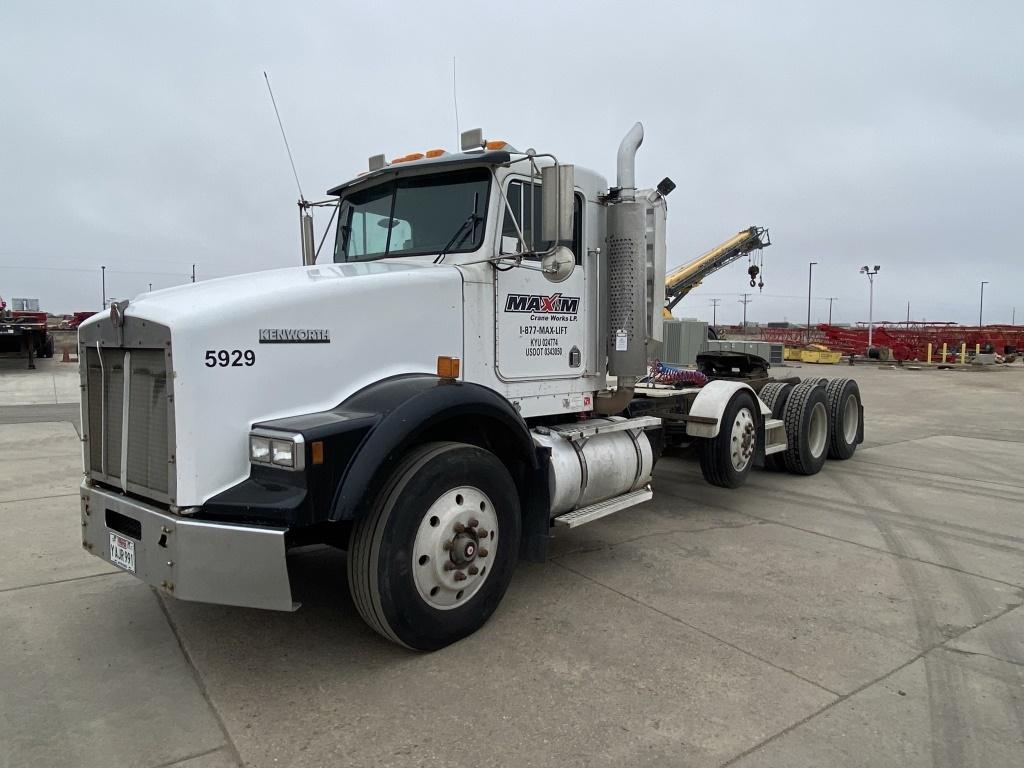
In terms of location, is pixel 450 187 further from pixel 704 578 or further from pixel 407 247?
pixel 704 578

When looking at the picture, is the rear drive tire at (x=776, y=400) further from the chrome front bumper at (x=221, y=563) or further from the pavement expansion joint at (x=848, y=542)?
the chrome front bumper at (x=221, y=563)

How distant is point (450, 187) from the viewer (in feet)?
Result: 14.9

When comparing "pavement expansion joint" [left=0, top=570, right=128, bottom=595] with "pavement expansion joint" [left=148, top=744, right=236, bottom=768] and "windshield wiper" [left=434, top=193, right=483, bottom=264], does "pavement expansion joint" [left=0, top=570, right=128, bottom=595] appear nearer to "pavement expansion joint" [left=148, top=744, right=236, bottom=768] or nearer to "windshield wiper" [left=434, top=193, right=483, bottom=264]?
"pavement expansion joint" [left=148, top=744, right=236, bottom=768]

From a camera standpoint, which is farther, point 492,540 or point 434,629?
point 492,540

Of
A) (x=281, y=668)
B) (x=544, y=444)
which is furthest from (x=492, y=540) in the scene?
(x=281, y=668)

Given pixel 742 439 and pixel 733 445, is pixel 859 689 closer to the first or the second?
pixel 733 445

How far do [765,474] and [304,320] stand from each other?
6.80m

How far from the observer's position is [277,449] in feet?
10.5

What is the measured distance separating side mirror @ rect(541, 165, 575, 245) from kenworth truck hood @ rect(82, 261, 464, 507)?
2.20 feet

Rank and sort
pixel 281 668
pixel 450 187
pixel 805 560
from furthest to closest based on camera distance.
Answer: pixel 805 560
pixel 450 187
pixel 281 668

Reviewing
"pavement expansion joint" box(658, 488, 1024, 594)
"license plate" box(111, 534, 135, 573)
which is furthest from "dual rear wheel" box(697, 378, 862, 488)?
"license plate" box(111, 534, 135, 573)

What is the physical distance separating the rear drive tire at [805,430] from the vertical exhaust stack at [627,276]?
3.75 metres

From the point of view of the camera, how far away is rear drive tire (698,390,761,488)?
6.97m

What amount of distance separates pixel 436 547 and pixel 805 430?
20.0 feet
